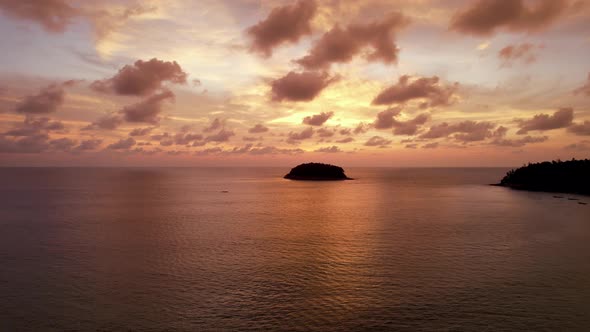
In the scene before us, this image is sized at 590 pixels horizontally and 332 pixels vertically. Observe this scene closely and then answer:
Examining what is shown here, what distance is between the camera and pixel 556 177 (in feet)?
413

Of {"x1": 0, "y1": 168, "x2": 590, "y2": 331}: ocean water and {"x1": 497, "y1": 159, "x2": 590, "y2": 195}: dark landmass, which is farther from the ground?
{"x1": 497, "y1": 159, "x2": 590, "y2": 195}: dark landmass

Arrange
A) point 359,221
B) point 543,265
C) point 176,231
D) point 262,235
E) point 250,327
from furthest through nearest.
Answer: point 359,221 < point 176,231 < point 262,235 < point 543,265 < point 250,327

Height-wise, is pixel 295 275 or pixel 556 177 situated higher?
pixel 556 177

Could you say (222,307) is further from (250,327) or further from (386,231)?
(386,231)

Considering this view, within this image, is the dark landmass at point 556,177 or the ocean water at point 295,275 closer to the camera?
the ocean water at point 295,275

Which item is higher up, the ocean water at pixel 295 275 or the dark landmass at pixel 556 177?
the dark landmass at pixel 556 177

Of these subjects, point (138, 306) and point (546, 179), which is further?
point (546, 179)

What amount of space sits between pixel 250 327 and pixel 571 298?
22487mm

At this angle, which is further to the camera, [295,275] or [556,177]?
[556,177]

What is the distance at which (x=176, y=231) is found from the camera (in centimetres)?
5500

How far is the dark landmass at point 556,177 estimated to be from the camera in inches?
4599

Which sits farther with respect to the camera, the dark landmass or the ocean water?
the dark landmass

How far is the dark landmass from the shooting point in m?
117

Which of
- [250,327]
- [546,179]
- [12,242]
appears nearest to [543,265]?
[250,327]
